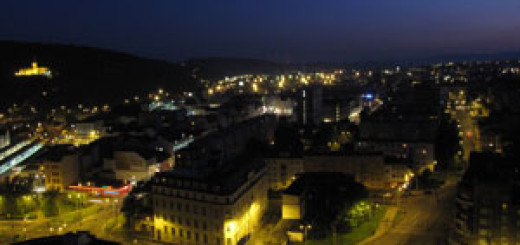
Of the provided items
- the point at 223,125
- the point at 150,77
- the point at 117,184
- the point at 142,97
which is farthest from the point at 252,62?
the point at 117,184

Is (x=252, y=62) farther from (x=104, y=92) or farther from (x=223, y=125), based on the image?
(x=223, y=125)

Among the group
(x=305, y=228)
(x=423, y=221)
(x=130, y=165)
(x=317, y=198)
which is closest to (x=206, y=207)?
(x=305, y=228)

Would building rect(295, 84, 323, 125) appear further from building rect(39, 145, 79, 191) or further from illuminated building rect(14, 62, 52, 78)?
illuminated building rect(14, 62, 52, 78)

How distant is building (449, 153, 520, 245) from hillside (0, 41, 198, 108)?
100 ft

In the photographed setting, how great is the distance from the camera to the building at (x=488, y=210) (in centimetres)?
848

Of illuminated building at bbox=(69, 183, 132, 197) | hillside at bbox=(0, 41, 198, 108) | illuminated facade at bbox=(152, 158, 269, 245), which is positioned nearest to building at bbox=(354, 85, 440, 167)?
illuminated facade at bbox=(152, 158, 269, 245)

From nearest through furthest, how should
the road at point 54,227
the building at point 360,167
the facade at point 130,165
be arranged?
the road at point 54,227 < the building at point 360,167 < the facade at point 130,165

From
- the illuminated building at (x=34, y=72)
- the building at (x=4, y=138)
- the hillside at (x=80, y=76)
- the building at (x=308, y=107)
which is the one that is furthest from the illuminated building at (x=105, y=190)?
the illuminated building at (x=34, y=72)

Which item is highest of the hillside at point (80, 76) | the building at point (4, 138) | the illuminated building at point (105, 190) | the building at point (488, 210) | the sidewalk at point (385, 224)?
the hillside at point (80, 76)

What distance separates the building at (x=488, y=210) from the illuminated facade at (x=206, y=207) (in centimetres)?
444

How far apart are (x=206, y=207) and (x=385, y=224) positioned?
4123 mm

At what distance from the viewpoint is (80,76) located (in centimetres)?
4238

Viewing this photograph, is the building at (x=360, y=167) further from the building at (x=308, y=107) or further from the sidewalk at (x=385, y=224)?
the building at (x=308, y=107)

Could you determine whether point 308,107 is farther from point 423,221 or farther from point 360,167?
point 423,221
